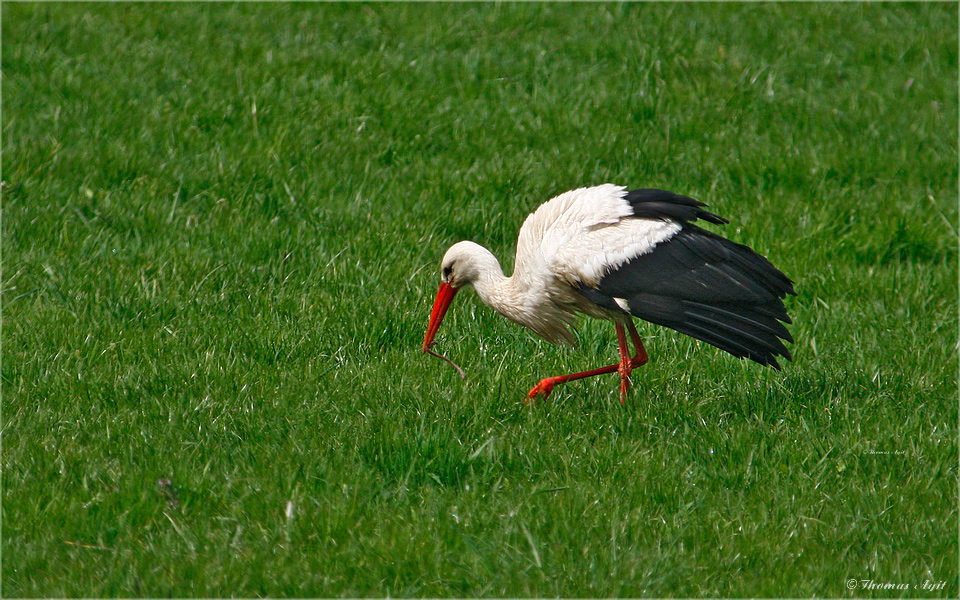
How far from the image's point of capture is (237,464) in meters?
3.90

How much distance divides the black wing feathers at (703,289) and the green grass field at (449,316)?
14.7 inches

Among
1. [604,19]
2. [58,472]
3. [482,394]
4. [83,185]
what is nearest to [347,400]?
[482,394]

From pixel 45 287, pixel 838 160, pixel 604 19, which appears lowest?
pixel 45 287

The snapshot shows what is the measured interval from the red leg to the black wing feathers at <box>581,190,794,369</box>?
0.31 metres

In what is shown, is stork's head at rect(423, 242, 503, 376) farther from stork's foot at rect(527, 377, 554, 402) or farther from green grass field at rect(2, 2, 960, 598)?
Answer: stork's foot at rect(527, 377, 554, 402)

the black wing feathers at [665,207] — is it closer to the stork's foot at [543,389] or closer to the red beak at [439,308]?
the stork's foot at [543,389]

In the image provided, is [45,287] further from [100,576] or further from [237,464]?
[100,576]

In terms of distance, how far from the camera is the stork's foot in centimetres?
455

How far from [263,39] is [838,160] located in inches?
179

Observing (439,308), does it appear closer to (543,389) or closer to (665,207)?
(543,389)

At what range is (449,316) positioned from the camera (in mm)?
5539

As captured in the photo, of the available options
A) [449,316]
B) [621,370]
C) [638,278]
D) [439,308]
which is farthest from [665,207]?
[449,316]

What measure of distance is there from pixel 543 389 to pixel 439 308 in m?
0.81

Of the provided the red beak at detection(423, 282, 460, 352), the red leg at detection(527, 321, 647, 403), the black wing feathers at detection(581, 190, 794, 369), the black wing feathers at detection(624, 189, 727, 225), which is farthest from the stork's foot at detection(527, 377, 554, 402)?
the black wing feathers at detection(624, 189, 727, 225)
